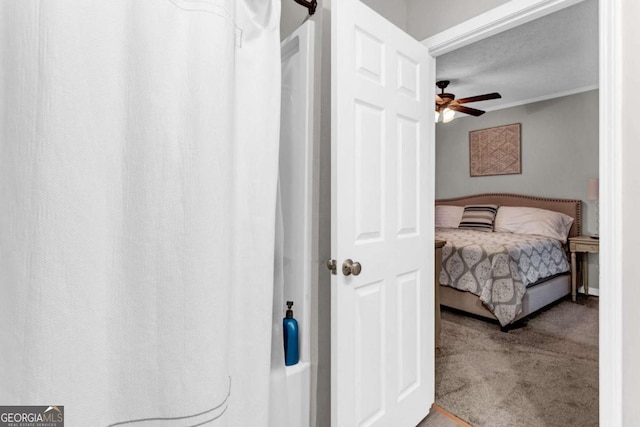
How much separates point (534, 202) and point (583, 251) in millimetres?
973

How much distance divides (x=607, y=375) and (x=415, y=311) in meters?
0.78

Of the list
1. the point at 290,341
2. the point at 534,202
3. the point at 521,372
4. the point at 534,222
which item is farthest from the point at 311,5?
the point at 534,202

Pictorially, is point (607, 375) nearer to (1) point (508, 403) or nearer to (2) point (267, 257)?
(1) point (508, 403)

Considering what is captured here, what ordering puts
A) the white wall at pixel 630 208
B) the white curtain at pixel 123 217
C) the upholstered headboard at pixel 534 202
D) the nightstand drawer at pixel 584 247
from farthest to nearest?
1. the upholstered headboard at pixel 534 202
2. the nightstand drawer at pixel 584 247
3. the white wall at pixel 630 208
4. the white curtain at pixel 123 217

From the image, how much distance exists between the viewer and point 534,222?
443 centimetres

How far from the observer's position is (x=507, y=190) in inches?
205

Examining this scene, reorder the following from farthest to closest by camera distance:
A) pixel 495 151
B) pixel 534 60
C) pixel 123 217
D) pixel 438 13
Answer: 1. pixel 495 151
2. pixel 534 60
3. pixel 438 13
4. pixel 123 217

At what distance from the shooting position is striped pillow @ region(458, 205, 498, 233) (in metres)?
4.92

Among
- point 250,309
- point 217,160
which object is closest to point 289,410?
point 250,309

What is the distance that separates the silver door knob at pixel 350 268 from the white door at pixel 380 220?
17 mm

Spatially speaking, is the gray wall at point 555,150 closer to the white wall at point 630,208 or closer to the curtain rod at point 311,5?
the white wall at point 630,208

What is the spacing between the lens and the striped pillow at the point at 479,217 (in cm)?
492

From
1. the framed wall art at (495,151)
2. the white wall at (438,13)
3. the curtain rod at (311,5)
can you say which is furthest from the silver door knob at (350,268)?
the framed wall art at (495,151)

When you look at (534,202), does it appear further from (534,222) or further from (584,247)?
(584,247)
